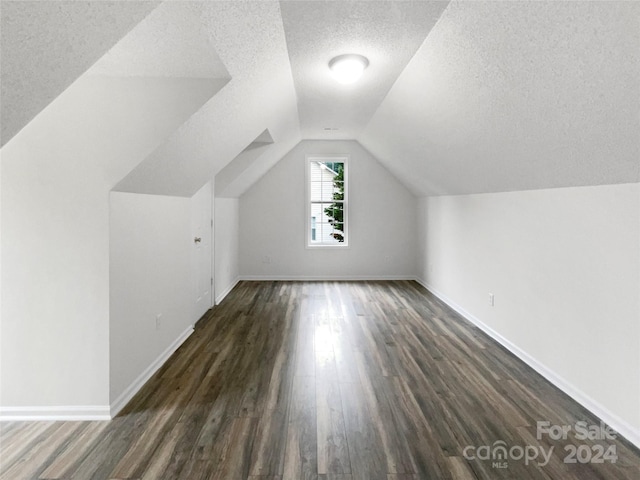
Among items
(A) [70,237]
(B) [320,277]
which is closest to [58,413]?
(A) [70,237]

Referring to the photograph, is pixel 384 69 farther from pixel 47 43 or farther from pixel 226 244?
Result: pixel 226 244

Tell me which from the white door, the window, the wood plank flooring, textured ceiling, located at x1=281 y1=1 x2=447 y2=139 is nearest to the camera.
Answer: the wood plank flooring

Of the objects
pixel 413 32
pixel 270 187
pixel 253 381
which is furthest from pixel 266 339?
pixel 270 187

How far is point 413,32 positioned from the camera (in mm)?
2143

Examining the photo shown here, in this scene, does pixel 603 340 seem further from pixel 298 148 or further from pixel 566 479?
pixel 298 148

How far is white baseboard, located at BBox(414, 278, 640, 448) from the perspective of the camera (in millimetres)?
1977

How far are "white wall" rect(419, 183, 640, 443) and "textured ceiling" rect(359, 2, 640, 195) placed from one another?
0.60 feet

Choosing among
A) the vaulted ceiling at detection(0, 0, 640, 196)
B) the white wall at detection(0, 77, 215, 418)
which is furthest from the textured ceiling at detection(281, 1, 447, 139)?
the white wall at detection(0, 77, 215, 418)

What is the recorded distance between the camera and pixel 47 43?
3.52ft

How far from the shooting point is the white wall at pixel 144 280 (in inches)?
89.5

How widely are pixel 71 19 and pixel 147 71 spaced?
1127 millimetres

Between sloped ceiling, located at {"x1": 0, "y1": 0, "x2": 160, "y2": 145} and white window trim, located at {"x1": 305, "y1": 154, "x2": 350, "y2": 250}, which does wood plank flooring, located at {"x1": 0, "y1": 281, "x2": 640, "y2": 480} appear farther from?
white window trim, located at {"x1": 305, "y1": 154, "x2": 350, "y2": 250}

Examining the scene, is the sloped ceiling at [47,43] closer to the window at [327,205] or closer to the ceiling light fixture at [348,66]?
the ceiling light fixture at [348,66]

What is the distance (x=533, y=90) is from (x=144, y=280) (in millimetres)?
2724
